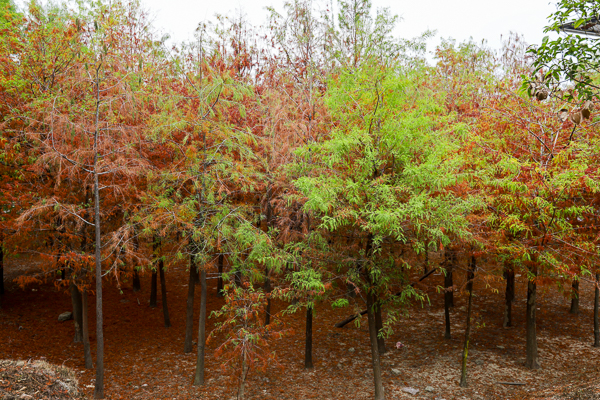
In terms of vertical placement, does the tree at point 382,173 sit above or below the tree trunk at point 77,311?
above

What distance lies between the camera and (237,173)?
1042cm

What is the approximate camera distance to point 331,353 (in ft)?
43.3

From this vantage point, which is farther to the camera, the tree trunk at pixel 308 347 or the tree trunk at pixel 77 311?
the tree trunk at pixel 77 311

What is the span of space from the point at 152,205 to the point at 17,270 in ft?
53.3

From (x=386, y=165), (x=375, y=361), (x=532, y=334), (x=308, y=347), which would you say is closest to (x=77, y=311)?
(x=308, y=347)

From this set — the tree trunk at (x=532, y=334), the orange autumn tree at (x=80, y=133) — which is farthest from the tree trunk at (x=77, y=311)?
the tree trunk at (x=532, y=334)

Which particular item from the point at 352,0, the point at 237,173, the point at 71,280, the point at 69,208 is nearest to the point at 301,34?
the point at 352,0

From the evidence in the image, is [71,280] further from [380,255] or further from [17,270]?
[17,270]

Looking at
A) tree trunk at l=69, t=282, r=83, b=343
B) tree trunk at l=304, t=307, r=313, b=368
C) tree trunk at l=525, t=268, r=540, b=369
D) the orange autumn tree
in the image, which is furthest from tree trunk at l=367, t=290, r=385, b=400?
tree trunk at l=69, t=282, r=83, b=343

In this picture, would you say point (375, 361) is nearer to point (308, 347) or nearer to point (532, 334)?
point (308, 347)

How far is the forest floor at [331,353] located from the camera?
10.4 m

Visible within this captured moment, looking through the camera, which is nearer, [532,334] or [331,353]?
[532,334]

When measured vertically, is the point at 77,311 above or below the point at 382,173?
below

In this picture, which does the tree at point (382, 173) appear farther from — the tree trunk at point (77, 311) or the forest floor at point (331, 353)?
the tree trunk at point (77, 311)
